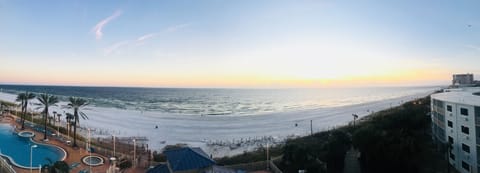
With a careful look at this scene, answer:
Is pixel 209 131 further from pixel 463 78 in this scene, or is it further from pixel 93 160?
pixel 463 78

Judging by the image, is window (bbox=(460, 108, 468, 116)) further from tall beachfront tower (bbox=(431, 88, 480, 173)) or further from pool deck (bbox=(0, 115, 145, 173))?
pool deck (bbox=(0, 115, 145, 173))

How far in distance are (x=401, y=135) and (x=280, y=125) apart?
35.9 metres

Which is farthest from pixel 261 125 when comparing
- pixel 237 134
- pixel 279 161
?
pixel 279 161

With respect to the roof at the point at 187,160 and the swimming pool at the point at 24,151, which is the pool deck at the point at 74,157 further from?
the roof at the point at 187,160

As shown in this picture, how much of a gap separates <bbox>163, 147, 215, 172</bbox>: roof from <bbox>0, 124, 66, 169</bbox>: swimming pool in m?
14.7

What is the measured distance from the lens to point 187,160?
51.6ft

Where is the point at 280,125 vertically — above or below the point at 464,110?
below

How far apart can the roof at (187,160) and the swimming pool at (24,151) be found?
579 inches

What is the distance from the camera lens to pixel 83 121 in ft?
187

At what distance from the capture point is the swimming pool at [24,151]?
25844 millimetres

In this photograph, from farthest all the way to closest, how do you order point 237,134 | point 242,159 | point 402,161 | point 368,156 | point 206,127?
point 206,127
point 237,134
point 242,159
point 368,156
point 402,161

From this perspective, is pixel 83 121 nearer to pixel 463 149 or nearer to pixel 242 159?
pixel 242 159

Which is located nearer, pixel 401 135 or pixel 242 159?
pixel 401 135

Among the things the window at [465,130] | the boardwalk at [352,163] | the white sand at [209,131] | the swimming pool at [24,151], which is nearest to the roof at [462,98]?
the window at [465,130]
